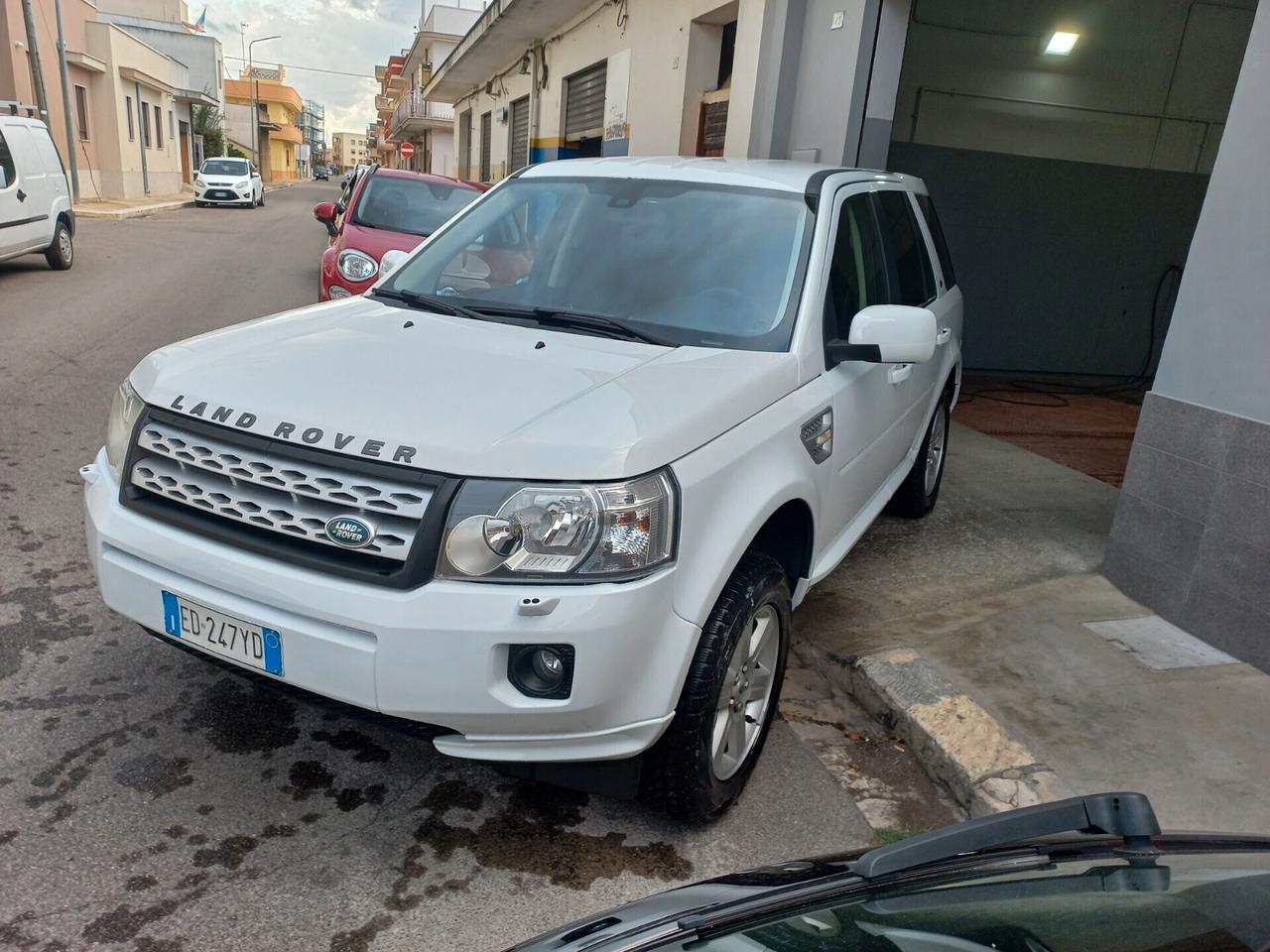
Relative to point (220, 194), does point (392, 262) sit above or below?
above

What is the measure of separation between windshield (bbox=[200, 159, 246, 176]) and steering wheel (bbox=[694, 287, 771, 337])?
32828mm

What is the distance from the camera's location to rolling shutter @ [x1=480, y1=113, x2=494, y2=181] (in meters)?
24.7

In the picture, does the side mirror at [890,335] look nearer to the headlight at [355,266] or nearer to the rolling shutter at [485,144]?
the headlight at [355,266]

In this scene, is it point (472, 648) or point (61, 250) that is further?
point (61, 250)

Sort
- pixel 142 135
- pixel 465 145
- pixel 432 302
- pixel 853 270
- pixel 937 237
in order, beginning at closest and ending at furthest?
pixel 432 302 → pixel 853 270 → pixel 937 237 → pixel 465 145 → pixel 142 135

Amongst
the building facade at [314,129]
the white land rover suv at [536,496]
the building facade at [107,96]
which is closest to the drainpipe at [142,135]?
the building facade at [107,96]

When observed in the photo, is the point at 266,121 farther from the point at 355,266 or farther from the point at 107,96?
the point at 355,266

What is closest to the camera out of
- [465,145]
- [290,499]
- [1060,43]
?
[290,499]

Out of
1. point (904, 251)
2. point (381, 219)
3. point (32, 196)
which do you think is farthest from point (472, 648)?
point (32, 196)

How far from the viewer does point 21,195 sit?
1180 cm

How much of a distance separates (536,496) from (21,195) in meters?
12.3

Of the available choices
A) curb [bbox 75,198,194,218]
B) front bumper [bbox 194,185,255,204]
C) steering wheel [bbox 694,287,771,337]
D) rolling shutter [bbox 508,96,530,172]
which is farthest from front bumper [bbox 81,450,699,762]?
front bumper [bbox 194,185,255,204]

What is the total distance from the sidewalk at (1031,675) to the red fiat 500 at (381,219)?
451 cm

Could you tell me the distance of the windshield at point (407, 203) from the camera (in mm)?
9352
